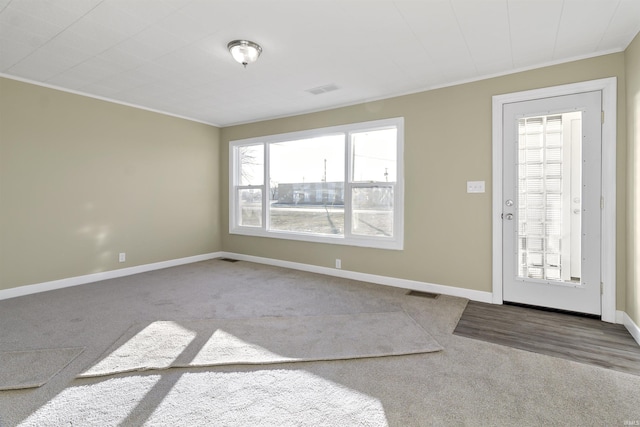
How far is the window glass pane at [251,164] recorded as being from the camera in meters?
5.75

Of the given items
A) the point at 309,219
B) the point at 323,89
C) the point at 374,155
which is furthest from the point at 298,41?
the point at 309,219

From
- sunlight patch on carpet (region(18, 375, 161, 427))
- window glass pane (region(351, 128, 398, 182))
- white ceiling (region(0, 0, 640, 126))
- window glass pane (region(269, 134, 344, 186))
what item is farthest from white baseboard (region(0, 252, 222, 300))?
window glass pane (region(351, 128, 398, 182))

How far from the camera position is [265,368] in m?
2.19

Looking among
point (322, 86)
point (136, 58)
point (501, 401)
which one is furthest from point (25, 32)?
point (501, 401)

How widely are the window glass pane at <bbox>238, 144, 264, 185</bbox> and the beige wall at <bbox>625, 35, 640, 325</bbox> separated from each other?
187 inches

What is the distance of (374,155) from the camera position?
4453 mm

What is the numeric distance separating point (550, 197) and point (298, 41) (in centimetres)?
290

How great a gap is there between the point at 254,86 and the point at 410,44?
6.34ft

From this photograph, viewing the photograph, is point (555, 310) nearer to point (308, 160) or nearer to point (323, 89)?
point (323, 89)

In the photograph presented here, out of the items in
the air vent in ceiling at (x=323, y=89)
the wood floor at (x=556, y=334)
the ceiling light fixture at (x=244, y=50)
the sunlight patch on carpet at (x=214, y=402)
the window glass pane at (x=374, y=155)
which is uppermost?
the air vent in ceiling at (x=323, y=89)

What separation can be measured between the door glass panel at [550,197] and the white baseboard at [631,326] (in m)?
0.44

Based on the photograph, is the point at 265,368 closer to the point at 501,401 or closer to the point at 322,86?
the point at 501,401

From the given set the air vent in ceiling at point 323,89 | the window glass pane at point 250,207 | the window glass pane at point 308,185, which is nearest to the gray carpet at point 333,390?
the window glass pane at point 308,185

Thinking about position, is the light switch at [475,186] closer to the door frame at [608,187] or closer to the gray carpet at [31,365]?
the door frame at [608,187]
